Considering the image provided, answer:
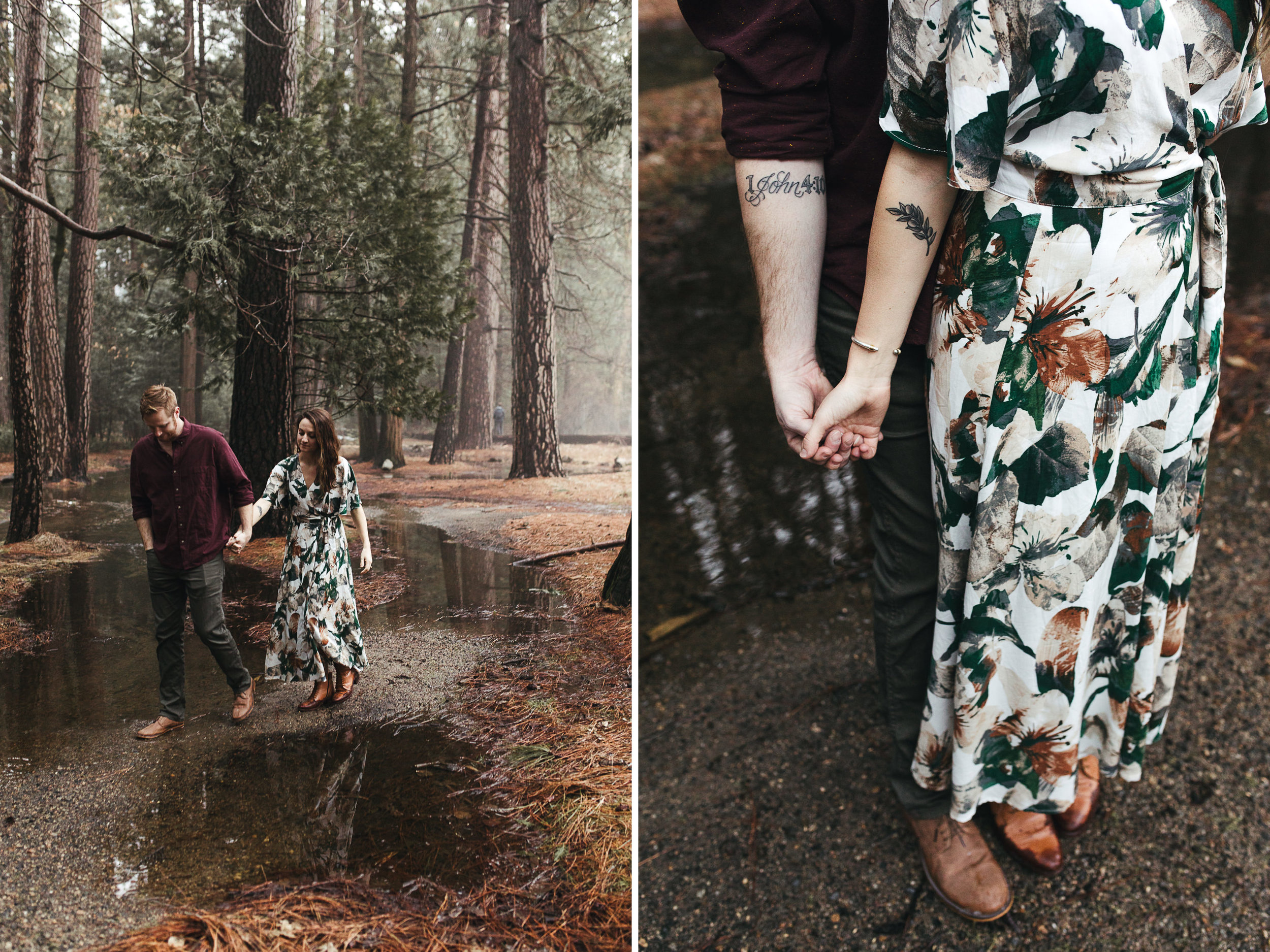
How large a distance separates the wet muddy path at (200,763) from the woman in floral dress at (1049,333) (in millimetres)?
712

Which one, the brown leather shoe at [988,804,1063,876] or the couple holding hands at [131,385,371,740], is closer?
the couple holding hands at [131,385,371,740]

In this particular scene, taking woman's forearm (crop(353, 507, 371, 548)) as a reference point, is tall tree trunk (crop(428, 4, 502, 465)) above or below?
above

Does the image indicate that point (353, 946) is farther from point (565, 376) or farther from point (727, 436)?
point (727, 436)

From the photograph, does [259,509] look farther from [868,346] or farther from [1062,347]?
[1062,347]

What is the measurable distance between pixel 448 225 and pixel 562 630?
0.63m

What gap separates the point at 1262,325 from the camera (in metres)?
3.56

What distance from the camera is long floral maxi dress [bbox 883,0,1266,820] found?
1.07m

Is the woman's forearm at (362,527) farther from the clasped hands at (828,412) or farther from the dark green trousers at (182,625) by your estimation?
the clasped hands at (828,412)

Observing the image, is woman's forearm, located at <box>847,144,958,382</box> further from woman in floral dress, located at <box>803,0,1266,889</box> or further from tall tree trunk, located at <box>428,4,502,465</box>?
tall tree trunk, located at <box>428,4,502,465</box>

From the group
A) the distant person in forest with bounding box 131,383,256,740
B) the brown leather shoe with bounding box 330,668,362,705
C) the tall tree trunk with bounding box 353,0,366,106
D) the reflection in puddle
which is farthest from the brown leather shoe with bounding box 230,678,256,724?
the reflection in puddle

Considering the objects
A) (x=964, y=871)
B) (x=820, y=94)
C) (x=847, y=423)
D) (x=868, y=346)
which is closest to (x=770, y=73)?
(x=820, y=94)

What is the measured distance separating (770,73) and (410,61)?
517 mm

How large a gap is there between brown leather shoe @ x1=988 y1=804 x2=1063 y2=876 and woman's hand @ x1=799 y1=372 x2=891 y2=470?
2.94 feet

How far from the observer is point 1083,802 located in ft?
5.94
